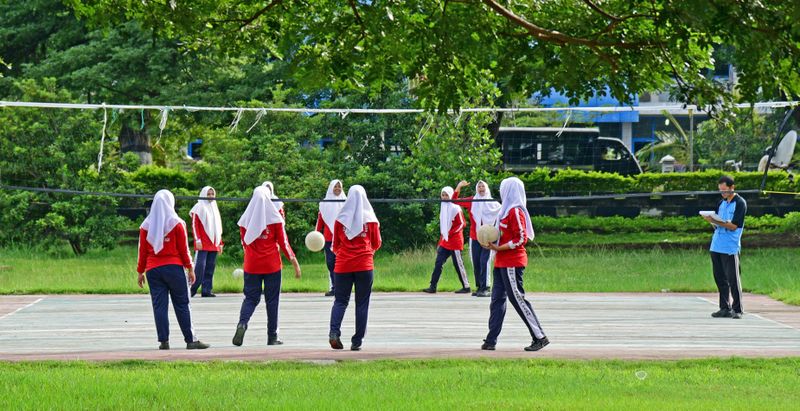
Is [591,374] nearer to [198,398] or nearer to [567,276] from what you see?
A: [198,398]

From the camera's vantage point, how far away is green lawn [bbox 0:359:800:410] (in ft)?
33.5

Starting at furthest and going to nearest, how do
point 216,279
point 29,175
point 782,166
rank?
point 29,175, point 216,279, point 782,166

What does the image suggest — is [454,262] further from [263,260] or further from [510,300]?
[510,300]

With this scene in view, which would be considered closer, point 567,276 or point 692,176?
point 567,276

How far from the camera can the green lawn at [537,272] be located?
901 inches

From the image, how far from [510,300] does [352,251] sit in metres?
1.71

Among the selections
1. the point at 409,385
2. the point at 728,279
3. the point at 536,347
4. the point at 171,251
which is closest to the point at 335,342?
the point at 171,251

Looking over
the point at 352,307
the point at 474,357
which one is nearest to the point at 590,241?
the point at 352,307

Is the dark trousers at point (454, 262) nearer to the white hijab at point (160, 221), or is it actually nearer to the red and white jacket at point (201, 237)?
the red and white jacket at point (201, 237)

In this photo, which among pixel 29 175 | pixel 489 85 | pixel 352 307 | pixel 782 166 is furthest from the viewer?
pixel 29 175

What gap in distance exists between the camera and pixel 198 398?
10414 millimetres

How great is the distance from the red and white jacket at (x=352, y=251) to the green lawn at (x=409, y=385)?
1.47 m

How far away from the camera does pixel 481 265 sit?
70.5 ft

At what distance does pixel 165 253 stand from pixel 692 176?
23333 mm
